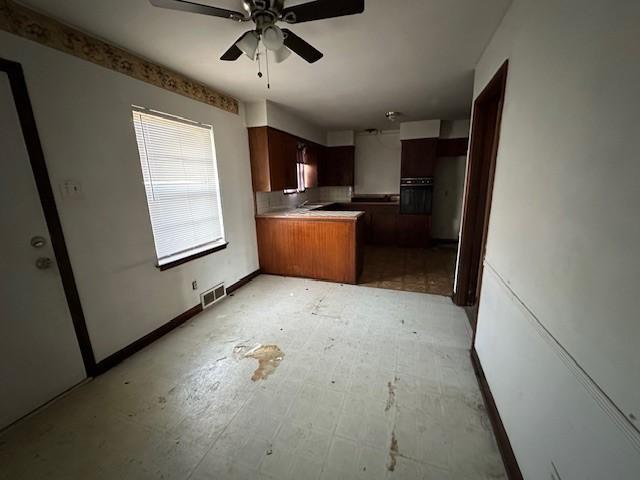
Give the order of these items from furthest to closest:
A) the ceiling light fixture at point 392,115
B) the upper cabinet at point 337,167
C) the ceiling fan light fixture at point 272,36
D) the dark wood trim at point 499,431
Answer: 1. the upper cabinet at point 337,167
2. the ceiling light fixture at point 392,115
3. the ceiling fan light fixture at point 272,36
4. the dark wood trim at point 499,431

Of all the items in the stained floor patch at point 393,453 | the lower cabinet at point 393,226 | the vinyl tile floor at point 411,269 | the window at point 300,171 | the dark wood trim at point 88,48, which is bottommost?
the stained floor patch at point 393,453

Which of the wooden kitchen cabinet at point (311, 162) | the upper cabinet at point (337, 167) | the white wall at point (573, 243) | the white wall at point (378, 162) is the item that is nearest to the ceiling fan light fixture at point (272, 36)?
the white wall at point (573, 243)

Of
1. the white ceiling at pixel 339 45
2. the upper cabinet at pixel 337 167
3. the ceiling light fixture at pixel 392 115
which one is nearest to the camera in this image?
the white ceiling at pixel 339 45

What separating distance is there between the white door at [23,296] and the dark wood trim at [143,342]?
23 centimetres

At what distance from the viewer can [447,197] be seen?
5.16m

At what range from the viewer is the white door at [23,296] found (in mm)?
1422

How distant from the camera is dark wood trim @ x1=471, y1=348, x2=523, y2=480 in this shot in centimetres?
114

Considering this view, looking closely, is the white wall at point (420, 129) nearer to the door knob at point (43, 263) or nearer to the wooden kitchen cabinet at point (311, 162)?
the wooden kitchen cabinet at point (311, 162)

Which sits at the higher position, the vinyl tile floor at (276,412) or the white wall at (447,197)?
the white wall at (447,197)

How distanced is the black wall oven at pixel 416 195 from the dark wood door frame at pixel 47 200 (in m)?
4.69

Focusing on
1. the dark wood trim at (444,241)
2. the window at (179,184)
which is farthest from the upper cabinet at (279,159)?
the dark wood trim at (444,241)

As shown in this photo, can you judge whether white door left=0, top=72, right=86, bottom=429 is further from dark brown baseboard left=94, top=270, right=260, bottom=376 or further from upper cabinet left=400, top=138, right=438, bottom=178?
upper cabinet left=400, top=138, right=438, bottom=178

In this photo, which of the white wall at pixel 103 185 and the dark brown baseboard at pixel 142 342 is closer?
the white wall at pixel 103 185

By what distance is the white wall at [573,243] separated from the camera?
0.63 metres
